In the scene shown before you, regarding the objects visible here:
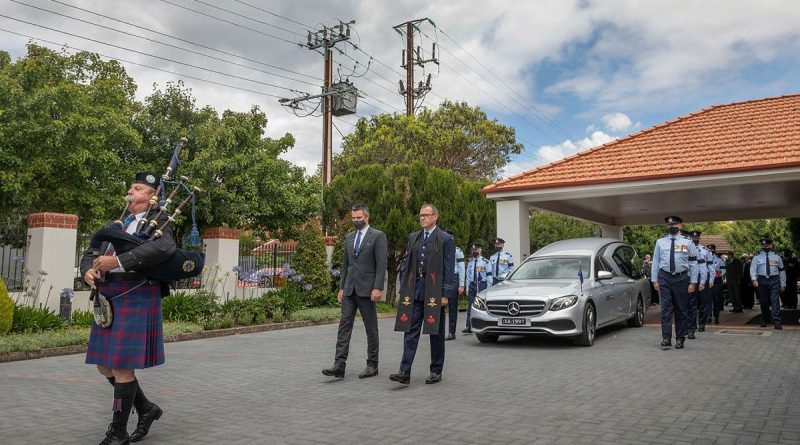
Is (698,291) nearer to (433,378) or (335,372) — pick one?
(433,378)

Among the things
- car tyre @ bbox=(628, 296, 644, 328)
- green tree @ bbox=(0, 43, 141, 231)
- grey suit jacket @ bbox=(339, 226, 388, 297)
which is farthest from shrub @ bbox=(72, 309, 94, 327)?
car tyre @ bbox=(628, 296, 644, 328)

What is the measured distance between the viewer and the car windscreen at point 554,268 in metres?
11.7

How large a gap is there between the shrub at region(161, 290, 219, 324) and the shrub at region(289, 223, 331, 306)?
3.66m

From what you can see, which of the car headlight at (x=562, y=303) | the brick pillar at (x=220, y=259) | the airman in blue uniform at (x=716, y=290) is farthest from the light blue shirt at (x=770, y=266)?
the brick pillar at (x=220, y=259)

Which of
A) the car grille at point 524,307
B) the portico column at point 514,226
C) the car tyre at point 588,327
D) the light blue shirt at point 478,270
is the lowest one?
the car tyre at point 588,327

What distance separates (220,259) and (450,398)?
10565 millimetres

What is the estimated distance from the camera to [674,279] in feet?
33.9

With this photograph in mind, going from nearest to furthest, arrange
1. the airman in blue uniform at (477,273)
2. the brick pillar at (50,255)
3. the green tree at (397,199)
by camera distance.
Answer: the brick pillar at (50,255)
the airman in blue uniform at (477,273)
the green tree at (397,199)

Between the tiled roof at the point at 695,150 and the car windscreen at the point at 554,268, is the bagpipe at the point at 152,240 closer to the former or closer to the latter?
the car windscreen at the point at 554,268

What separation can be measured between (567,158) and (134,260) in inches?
556

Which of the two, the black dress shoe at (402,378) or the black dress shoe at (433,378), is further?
the black dress shoe at (433,378)

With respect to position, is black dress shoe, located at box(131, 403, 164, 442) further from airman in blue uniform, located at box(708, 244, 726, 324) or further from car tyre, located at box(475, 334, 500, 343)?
airman in blue uniform, located at box(708, 244, 726, 324)

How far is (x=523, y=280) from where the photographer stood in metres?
11.6

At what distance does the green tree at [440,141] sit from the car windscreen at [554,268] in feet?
68.5
